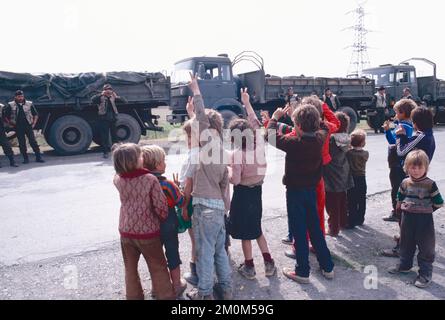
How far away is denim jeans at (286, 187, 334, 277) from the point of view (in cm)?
303

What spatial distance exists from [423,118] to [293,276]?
6.19 feet

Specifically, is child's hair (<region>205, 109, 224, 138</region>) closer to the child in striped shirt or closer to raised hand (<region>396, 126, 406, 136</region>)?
the child in striped shirt

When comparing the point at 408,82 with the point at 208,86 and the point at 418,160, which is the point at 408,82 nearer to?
the point at 208,86

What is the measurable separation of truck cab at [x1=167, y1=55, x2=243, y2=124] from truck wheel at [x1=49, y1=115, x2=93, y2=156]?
7.73 ft

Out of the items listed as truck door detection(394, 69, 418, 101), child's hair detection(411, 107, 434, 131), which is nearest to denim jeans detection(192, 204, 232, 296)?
child's hair detection(411, 107, 434, 131)

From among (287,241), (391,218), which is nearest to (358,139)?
(391,218)

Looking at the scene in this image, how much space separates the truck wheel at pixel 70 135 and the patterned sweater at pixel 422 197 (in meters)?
8.91

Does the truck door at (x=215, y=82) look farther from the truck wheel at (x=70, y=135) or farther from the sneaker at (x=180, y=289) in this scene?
the sneaker at (x=180, y=289)
